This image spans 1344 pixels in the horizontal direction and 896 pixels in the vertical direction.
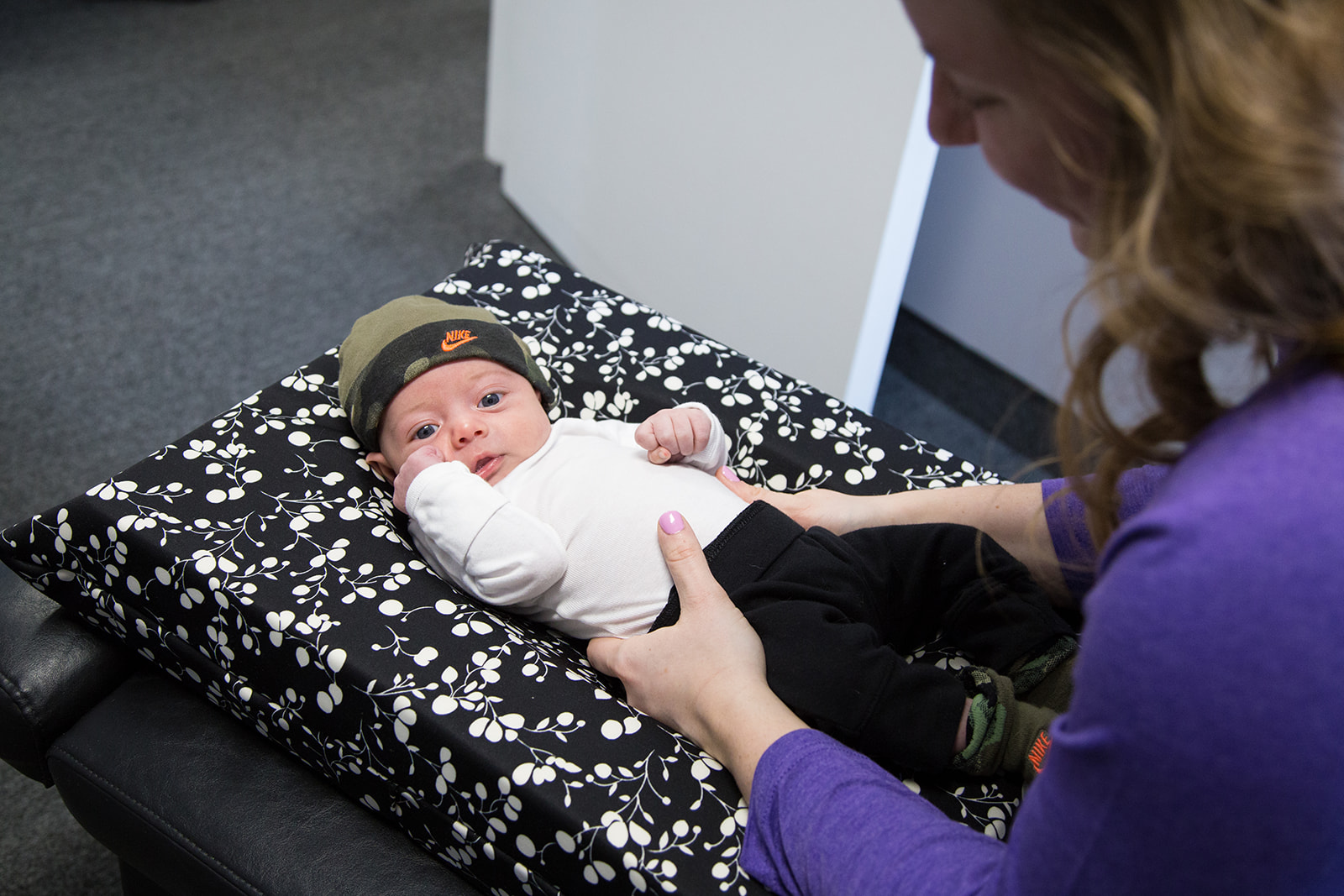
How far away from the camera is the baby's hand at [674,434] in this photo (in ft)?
4.01

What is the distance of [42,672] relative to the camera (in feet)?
3.59

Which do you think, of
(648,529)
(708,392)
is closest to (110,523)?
(648,529)

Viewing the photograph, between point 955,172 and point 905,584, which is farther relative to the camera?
point 955,172

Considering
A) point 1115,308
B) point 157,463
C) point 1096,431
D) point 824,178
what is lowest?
point 157,463

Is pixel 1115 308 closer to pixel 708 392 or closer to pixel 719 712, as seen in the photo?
pixel 719 712

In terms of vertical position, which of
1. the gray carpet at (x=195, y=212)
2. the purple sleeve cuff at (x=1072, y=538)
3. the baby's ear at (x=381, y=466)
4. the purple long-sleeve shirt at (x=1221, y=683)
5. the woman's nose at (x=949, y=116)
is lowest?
the gray carpet at (x=195, y=212)

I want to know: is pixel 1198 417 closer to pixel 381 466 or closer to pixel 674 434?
pixel 674 434

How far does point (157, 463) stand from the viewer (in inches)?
45.4

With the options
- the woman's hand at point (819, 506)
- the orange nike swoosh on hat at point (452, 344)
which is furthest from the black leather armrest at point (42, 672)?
the woman's hand at point (819, 506)

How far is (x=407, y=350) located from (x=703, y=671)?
1.88ft

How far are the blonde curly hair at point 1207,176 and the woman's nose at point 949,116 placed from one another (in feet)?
0.39

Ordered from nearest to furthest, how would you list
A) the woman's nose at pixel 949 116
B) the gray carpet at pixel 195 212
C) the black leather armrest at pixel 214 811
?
the woman's nose at pixel 949 116
the black leather armrest at pixel 214 811
the gray carpet at pixel 195 212

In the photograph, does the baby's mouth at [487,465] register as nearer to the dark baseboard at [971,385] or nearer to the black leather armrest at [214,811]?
the black leather armrest at [214,811]

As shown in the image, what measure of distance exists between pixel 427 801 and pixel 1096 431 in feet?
2.23
